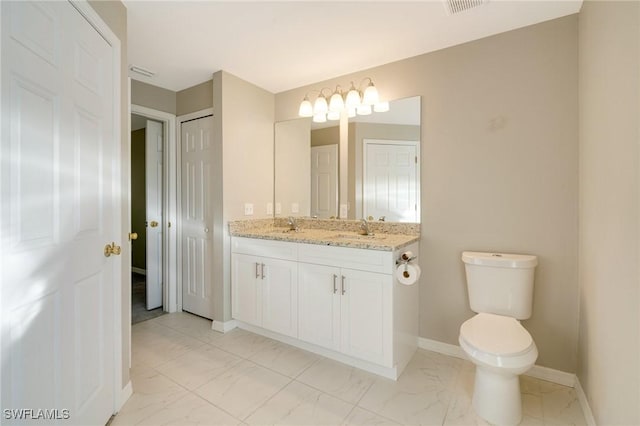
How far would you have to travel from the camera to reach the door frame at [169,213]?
9.91 ft

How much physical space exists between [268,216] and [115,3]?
6.45 feet

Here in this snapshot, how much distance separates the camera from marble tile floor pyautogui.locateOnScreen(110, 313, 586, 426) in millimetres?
1576

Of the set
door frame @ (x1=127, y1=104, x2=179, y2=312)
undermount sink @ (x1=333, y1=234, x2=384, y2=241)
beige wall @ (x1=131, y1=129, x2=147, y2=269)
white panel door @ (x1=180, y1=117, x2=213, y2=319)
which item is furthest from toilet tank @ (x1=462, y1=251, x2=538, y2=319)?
beige wall @ (x1=131, y1=129, x2=147, y2=269)

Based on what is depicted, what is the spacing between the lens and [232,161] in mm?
2660

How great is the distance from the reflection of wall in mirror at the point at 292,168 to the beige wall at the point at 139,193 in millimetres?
2583

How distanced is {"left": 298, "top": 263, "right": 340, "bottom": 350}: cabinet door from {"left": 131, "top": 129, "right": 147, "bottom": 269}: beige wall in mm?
3307

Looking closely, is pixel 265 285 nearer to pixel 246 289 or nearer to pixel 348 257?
pixel 246 289

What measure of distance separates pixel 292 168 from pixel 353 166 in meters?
0.70

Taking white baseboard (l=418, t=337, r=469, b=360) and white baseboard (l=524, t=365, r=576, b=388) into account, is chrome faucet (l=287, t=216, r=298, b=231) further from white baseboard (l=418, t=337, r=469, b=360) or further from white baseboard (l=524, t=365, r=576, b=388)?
white baseboard (l=524, t=365, r=576, b=388)

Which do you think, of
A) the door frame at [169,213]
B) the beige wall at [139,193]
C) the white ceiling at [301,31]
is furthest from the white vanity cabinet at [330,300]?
the beige wall at [139,193]

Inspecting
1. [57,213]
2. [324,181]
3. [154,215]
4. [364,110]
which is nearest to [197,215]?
[154,215]

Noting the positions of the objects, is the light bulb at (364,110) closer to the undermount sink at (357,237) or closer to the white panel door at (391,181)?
the white panel door at (391,181)

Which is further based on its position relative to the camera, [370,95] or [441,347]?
[370,95]

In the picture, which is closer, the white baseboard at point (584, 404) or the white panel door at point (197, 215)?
the white baseboard at point (584, 404)
